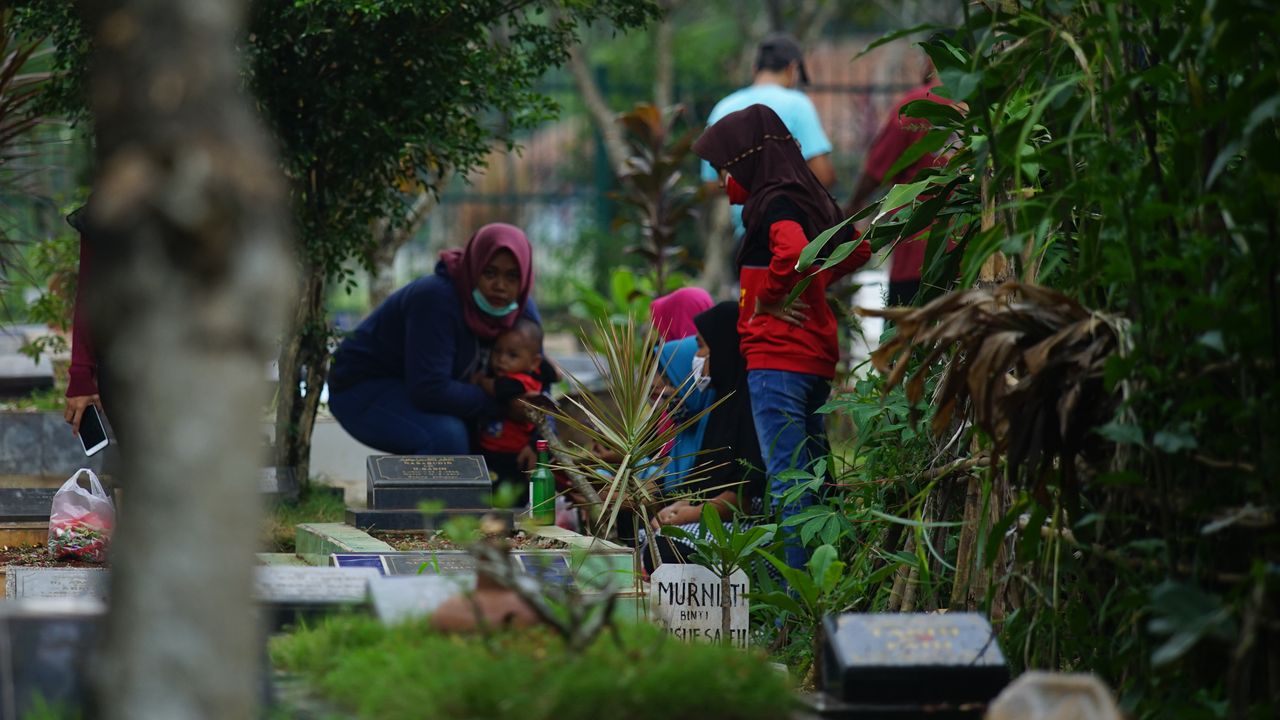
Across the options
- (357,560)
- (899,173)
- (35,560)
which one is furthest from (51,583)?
(899,173)

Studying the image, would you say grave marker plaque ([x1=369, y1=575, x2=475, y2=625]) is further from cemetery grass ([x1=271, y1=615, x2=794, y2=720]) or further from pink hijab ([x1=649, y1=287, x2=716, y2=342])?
pink hijab ([x1=649, y1=287, x2=716, y2=342])

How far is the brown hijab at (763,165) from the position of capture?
6.05 meters

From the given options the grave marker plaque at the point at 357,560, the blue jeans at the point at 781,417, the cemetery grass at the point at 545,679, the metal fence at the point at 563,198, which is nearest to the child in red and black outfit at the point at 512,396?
the blue jeans at the point at 781,417

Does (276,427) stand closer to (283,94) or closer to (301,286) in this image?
(301,286)

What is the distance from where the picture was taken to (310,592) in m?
3.81

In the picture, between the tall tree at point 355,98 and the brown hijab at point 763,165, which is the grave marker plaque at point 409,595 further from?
the tall tree at point 355,98

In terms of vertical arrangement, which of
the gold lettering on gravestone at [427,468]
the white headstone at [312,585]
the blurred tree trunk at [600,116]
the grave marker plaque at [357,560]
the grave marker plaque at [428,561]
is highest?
the blurred tree trunk at [600,116]

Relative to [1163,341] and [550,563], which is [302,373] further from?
[1163,341]

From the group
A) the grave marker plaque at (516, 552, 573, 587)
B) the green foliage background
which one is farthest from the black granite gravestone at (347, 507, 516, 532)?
the green foliage background

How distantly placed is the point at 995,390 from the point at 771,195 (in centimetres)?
236

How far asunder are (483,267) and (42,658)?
4.52 m

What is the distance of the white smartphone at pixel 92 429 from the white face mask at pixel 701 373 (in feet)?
7.34

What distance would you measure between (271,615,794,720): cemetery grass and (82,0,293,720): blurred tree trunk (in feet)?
1.61

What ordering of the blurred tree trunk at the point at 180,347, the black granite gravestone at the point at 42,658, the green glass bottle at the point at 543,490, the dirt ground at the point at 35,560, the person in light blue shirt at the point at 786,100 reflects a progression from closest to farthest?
the blurred tree trunk at the point at 180,347 < the black granite gravestone at the point at 42,658 < the dirt ground at the point at 35,560 < the green glass bottle at the point at 543,490 < the person in light blue shirt at the point at 786,100
